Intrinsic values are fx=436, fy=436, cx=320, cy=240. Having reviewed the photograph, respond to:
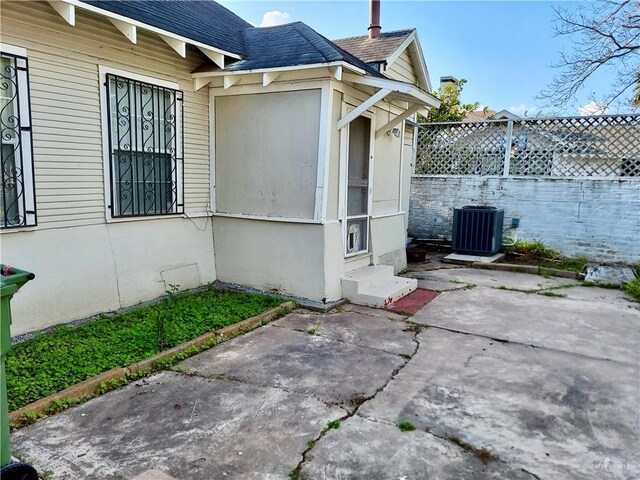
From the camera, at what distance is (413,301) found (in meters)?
5.80

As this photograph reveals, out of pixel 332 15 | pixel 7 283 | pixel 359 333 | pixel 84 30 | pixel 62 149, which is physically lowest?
pixel 359 333

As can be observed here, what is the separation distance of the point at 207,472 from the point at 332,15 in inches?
325

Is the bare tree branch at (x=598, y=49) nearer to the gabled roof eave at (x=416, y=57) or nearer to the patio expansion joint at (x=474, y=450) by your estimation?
the gabled roof eave at (x=416, y=57)

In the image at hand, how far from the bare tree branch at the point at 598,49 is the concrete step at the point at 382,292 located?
7.28 m

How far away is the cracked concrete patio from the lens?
240 cm

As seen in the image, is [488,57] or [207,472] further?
[488,57]

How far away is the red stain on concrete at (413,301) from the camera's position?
17.8ft

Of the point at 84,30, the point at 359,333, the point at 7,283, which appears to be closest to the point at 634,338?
the point at 359,333

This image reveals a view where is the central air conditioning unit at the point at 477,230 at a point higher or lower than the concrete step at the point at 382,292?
higher

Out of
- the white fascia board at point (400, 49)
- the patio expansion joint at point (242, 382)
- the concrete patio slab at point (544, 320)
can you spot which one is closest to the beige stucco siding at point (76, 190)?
the patio expansion joint at point (242, 382)

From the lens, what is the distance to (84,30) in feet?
14.0

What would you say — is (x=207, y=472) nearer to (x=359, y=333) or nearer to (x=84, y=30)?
(x=359, y=333)

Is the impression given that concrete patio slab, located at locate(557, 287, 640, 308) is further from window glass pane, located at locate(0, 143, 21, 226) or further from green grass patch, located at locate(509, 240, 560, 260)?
window glass pane, located at locate(0, 143, 21, 226)

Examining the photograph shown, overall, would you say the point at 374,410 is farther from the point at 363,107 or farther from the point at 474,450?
the point at 363,107
